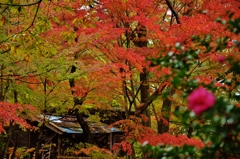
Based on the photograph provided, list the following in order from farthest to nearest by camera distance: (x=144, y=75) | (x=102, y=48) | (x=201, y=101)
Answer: (x=144, y=75) → (x=102, y=48) → (x=201, y=101)

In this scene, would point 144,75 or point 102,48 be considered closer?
point 102,48

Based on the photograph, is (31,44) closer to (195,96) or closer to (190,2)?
(195,96)

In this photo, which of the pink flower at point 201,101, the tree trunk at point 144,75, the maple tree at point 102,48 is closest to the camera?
the pink flower at point 201,101

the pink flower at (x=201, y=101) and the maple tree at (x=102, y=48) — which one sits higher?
the maple tree at (x=102, y=48)

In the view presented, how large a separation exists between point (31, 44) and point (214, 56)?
11.9 feet

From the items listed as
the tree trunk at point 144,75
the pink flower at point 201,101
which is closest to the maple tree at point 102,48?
the tree trunk at point 144,75

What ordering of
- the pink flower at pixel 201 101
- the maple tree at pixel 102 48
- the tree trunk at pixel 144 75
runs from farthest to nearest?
1. the tree trunk at pixel 144 75
2. the maple tree at pixel 102 48
3. the pink flower at pixel 201 101

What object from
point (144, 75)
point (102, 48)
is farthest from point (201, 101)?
point (144, 75)

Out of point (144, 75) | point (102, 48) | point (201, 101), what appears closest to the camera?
point (201, 101)

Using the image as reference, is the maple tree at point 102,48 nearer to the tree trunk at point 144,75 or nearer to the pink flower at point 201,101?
the tree trunk at point 144,75

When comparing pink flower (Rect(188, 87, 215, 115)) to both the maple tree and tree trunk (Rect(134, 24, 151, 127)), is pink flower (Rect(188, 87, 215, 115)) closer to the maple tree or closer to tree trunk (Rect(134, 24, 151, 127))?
the maple tree

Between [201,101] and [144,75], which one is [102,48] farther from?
[201,101]

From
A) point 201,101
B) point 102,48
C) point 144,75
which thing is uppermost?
point 102,48

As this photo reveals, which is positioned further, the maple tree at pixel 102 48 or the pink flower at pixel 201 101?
the maple tree at pixel 102 48
